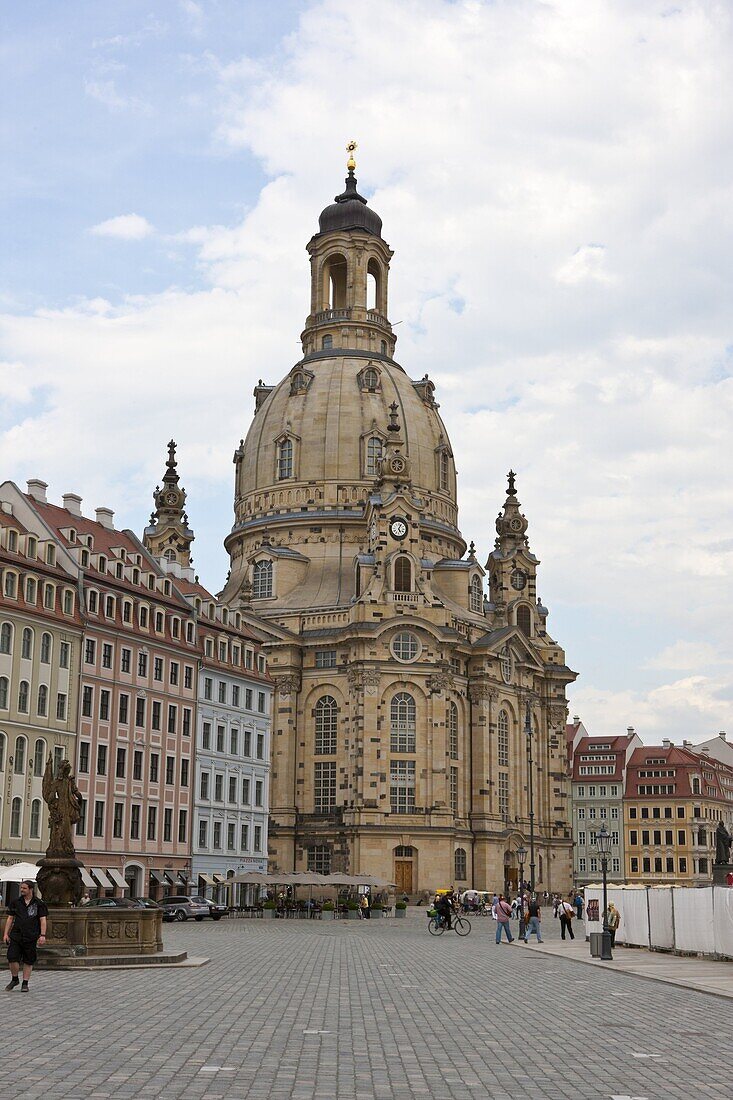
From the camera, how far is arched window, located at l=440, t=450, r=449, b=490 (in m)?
130

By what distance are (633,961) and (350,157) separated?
120319mm

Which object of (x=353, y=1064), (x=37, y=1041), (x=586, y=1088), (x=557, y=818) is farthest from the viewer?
(x=557, y=818)

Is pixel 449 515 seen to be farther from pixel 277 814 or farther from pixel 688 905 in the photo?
pixel 688 905

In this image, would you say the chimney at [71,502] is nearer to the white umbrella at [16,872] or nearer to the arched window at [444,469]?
the white umbrella at [16,872]

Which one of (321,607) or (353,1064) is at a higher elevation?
(321,607)

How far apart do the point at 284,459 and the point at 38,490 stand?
50.2 meters

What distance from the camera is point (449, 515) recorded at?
5148 inches

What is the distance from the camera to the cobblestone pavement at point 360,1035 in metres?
14.7

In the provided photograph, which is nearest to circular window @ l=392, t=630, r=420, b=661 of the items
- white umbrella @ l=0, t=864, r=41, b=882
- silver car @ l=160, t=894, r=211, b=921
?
silver car @ l=160, t=894, r=211, b=921

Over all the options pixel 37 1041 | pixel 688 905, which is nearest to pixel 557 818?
pixel 688 905

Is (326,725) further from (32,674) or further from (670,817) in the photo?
(670,817)

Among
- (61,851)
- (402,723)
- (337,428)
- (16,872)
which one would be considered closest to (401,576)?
(402,723)

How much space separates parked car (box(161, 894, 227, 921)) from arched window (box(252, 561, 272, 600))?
51004 millimetres

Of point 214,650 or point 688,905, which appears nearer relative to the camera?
point 688,905
